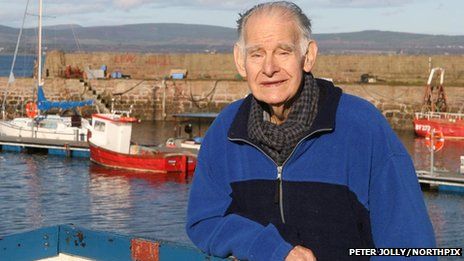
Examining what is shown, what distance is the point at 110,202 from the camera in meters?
28.3

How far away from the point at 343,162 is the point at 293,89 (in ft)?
0.88

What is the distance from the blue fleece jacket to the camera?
3.01 metres

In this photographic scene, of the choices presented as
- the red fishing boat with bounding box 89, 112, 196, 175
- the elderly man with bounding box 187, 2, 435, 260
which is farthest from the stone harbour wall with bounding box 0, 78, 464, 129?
the elderly man with bounding box 187, 2, 435, 260

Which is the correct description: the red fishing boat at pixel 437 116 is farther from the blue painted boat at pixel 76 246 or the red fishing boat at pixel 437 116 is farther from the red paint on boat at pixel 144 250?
the red paint on boat at pixel 144 250

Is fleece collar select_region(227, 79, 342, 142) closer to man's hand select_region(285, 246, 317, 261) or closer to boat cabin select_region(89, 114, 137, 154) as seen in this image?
man's hand select_region(285, 246, 317, 261)

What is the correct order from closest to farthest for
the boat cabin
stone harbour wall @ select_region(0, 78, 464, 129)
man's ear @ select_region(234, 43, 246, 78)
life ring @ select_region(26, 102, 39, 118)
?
man's ear @ select_region(234, 43, 246, 78), the boat cabin, life ring @ select_region(26, 102, 39, 118), stone harbour wall @ select_region(0, 78, 464, 129)

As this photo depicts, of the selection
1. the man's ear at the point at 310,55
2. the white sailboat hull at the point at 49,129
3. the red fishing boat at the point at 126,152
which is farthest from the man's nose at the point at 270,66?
the white sailboat hull at the point at 49,129

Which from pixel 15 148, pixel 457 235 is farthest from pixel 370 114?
pixel 15 148

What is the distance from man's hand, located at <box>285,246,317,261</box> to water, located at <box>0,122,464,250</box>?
19232 millimetres

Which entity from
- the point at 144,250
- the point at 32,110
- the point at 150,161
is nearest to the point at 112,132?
the point at 150,161

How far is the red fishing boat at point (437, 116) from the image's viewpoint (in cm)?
4531

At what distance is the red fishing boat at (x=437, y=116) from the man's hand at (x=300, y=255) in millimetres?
42202

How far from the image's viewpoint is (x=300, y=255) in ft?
9.76

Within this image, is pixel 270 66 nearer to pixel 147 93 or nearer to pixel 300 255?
pixel 300 255
